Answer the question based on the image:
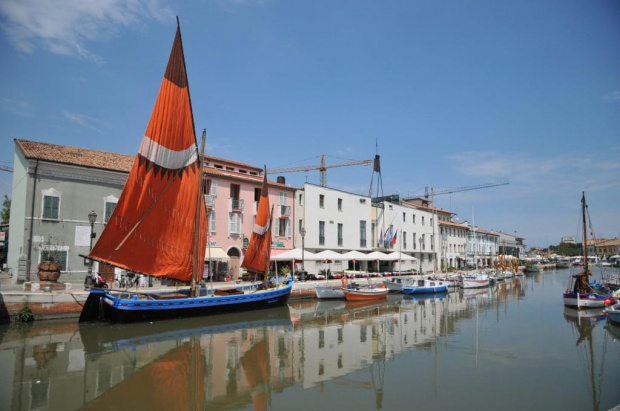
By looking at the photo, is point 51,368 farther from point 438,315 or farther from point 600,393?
point 438,315

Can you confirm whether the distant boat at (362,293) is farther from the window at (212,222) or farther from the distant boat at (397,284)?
the window at (212,222)

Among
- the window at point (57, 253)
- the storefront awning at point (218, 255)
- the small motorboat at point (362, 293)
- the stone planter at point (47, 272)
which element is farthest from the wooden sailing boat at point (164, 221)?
the small motorboat at point (362, 293)

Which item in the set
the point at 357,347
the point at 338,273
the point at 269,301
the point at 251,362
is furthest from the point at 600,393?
the point at 338,273

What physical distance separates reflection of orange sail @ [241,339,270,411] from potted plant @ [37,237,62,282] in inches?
448

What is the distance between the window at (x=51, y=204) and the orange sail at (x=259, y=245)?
11.9 m

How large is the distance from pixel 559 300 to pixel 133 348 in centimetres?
3509

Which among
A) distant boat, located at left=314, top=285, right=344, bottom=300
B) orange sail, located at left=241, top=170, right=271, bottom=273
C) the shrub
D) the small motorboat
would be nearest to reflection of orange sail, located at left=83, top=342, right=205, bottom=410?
the shrub

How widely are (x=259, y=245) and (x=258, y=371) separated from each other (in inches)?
616

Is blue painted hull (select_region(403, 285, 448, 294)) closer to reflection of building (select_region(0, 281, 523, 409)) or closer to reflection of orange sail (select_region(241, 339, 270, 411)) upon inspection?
reflection of building (select_region(0, 281, 523, 409))

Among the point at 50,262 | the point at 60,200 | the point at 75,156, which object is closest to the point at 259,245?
the point at 50,262

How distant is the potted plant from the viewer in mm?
19922

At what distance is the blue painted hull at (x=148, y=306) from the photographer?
1923 cm

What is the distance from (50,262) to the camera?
2028 cm

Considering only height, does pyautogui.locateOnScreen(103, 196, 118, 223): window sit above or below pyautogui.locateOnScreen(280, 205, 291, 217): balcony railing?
below
